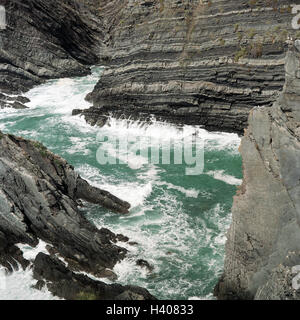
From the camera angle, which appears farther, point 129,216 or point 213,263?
point 129,216

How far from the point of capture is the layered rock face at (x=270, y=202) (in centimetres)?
1294

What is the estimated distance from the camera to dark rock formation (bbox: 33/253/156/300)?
615 inches

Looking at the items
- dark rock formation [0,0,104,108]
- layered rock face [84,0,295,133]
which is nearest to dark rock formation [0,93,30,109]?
dark rock formation [0,0,104,108]

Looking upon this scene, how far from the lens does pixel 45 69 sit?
5253 centimetres

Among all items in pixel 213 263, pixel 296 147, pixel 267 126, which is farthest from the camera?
pixel 213 263

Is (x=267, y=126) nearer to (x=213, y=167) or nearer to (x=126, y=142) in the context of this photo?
(x=213, y=167)

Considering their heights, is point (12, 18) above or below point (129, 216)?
→ above

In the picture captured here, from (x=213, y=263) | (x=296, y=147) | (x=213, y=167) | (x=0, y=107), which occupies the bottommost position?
(x=213, y=263)

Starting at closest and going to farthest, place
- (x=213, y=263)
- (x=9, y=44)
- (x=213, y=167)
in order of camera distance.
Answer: (x=213, y=263) < (x=213, y=167) < (x=9, y=44)

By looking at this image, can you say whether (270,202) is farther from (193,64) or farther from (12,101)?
(12,101)

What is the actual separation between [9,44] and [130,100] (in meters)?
22.5

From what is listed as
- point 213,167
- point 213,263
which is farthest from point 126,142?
point 213,263

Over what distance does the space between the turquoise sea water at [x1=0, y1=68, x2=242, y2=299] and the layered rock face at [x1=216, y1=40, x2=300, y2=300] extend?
11.5ft

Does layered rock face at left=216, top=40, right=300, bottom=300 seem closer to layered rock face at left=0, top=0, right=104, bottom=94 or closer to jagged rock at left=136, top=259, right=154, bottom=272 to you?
jagged rock at left=136, top=259, right=154, bottom=272
